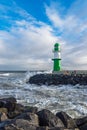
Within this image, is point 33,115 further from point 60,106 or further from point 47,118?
point 60,106

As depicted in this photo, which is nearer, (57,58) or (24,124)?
(24,124)

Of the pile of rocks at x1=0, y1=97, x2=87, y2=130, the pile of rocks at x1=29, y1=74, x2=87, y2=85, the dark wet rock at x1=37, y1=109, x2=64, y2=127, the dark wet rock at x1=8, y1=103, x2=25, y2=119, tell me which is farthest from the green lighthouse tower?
the dark wet rock at x1=37, y1=109, x2=64, y2=127

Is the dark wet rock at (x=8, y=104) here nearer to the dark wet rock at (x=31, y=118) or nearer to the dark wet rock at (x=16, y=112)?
the dark wet rock at (x=16, y=112)

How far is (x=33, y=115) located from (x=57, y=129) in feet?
3.65

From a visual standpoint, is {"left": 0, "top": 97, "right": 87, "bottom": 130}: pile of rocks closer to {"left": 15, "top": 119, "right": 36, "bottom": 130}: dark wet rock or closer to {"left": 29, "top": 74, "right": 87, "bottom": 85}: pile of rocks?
{"left": 15, "top": 119, "right": 36, "bottom": 130}: dark wet rock

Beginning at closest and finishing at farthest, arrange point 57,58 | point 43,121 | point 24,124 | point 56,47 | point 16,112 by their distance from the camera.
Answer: point 24,124 < point 43,121 < point 16,112 < point 57,58 < point 56,47

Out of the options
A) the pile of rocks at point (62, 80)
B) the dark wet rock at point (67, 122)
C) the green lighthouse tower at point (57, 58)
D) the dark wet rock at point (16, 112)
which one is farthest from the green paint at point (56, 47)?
the dark wet rock at point (67, 122)

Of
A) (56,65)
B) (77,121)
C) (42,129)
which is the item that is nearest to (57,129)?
(42,129)

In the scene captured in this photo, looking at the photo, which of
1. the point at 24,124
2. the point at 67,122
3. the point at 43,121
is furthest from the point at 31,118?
the point at 67,122

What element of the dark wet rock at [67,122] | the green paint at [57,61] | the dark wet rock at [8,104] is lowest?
the dark wet rock at [67,122]

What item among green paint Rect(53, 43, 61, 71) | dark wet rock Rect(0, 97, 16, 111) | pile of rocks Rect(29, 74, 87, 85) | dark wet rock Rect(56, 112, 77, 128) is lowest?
dark wet rock Rect(56, 112, 77, 128)

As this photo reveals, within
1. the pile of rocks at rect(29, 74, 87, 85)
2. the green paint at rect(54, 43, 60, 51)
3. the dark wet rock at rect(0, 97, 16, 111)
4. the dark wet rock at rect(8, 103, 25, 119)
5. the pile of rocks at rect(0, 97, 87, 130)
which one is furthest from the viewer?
the green paint at rect(54, 43, 60, 51)

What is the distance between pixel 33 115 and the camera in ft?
20.8

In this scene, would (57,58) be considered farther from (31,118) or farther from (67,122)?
(31,118)
